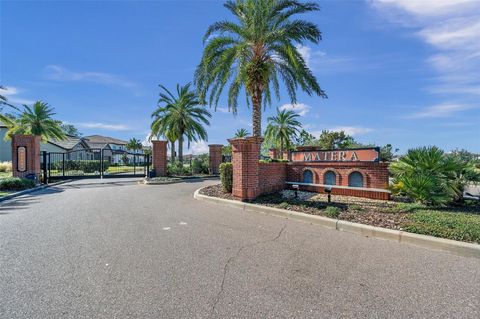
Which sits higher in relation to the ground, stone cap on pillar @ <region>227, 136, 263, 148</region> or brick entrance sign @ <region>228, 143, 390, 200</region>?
stone cap on pillar @ <region>227, 136, 263, 148</region>

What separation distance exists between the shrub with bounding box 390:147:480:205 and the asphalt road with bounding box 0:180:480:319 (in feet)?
10.3

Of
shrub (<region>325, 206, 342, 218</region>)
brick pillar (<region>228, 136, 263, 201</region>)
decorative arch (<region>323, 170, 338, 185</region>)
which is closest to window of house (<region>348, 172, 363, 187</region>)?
decorative arch (<region>323, 170, 338, 185</region>)

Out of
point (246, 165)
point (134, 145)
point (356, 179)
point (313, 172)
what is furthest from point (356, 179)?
point (134, 145)

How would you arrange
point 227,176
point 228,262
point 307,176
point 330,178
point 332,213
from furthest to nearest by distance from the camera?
point 307,176 < point 330,178 < point 227,176 < point 332,213 < point 228,262

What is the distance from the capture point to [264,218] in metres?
7.20

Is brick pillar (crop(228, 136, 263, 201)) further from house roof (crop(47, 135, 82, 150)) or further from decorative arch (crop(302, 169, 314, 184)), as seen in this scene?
house roof (crop(47, 135, 82, 150))

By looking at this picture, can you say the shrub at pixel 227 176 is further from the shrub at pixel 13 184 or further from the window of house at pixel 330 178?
the shrub at pixel 13 184

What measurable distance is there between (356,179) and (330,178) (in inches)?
41.4

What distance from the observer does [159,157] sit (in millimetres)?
18984

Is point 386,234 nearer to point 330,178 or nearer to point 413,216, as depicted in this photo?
point 413,216

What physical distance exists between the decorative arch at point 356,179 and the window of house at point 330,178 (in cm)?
61

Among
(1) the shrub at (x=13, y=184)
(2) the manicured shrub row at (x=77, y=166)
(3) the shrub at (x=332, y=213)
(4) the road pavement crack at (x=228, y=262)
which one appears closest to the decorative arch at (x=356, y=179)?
(3) the shrub at (x=332, y=213)

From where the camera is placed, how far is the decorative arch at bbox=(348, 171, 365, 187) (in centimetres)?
980

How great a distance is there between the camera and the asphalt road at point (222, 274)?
9.54 feet
